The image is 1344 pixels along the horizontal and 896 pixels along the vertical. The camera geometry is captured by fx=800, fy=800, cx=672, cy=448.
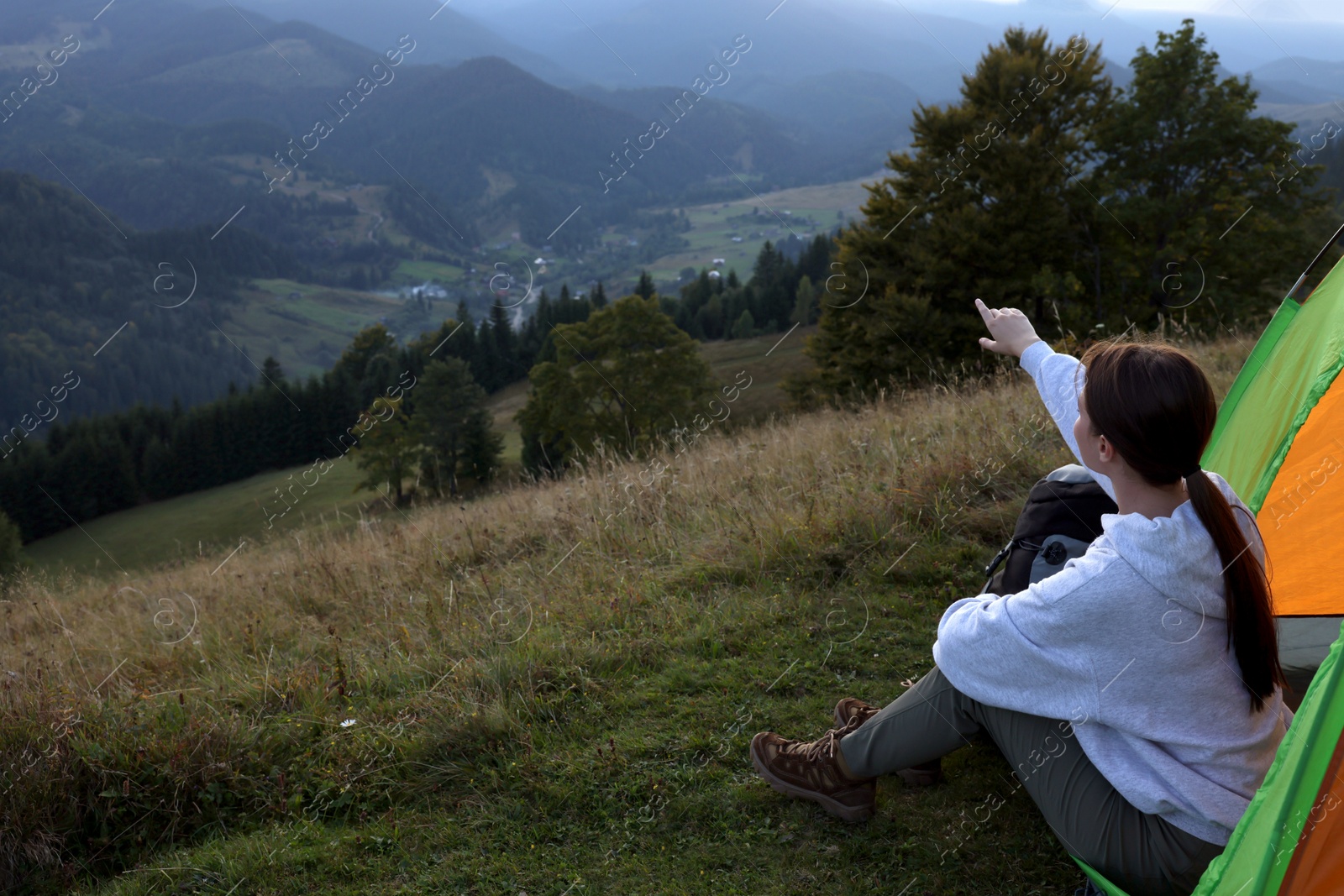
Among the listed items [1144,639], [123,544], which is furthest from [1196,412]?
[123,544]

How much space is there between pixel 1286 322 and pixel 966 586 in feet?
6.13

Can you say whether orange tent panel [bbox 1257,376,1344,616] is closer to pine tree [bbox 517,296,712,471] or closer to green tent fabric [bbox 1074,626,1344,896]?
green tent fabric [bbox 1074,626,1344,896]

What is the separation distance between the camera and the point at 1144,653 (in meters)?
1.82

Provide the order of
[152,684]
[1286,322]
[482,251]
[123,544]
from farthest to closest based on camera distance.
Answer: [482,251]
[123,544]
[152,684]
[1286,322]

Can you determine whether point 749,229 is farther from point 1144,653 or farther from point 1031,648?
point 1144,653

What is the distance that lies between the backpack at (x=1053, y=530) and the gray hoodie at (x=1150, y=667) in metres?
0.40

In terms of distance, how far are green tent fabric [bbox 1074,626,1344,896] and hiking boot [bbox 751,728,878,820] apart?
1111 millimetres

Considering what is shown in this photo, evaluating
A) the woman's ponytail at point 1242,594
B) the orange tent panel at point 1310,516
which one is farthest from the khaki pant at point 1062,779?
the orange tent panel at point 1310,516

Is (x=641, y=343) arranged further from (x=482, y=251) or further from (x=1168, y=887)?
(x=482, y=251)

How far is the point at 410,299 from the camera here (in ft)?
519

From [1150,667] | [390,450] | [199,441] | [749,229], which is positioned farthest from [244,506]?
[749,229]

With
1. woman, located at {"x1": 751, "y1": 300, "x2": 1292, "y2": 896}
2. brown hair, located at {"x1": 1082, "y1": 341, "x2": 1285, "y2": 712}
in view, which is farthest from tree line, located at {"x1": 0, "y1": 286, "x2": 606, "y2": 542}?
brown hair, located at {"x1": 1082, "y1": 341, "x2": 1285, "y2": 712}

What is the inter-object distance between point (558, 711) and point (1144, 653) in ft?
7.77

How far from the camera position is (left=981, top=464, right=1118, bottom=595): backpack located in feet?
7.63
